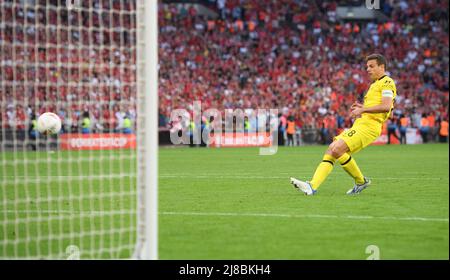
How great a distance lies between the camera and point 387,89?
1248 centimetres

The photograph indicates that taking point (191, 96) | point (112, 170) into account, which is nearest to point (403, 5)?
point (191, 96)

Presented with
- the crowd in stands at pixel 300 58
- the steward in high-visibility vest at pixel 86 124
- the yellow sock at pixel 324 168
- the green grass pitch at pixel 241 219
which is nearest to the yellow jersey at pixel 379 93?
the yellow sock at pixel 324 168

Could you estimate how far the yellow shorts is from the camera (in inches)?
503

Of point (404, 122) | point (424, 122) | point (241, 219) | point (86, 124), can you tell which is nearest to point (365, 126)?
point (241, 219)

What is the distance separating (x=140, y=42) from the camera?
24.6 ft

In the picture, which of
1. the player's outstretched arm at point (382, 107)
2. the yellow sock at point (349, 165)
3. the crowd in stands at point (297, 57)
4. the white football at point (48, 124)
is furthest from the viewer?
the crowd in stands at point (297, 57)

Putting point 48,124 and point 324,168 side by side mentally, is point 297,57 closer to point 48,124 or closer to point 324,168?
point 48,124

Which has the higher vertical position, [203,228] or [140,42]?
[140,42]

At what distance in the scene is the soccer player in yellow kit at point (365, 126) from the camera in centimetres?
1248

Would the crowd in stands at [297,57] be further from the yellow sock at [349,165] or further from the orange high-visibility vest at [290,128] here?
the yellow sock at [349,165]

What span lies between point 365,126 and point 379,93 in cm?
59

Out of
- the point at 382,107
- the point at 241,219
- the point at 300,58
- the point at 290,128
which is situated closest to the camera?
the point at 241,219

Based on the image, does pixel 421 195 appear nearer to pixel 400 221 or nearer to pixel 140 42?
pixel 400 221
